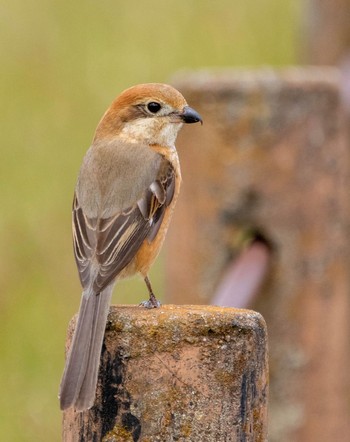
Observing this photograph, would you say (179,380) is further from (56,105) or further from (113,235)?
(56,105)

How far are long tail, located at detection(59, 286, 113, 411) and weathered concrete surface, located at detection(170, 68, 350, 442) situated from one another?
5.88ft

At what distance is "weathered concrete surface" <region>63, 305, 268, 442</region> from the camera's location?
2.87 meters

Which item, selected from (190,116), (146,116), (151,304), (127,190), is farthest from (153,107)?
(151,304)

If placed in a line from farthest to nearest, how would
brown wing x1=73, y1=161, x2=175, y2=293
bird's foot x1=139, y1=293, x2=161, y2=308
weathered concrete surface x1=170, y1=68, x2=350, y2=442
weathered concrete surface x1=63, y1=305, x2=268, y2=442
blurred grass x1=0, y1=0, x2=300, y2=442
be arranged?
blurred grass x1=0, y1=0, x2=300, y2=442 < weathered concrete surface x1=170, y1=68, x2=350, y2=442 < brown wing x1=73, y1=161, x2=175, y2=293 < bird's foot x1=139, y1=293, x2=161, y2=308 < weathered concrete surface x1=63, y1=305, x2=268, y2=442

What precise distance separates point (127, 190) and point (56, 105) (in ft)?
20.8

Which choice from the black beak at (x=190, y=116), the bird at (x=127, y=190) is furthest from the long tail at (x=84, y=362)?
the black beak at (x=190, y=116)

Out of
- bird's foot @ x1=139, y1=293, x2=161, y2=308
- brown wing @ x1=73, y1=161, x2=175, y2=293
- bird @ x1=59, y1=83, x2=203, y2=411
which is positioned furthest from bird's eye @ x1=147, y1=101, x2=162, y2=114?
bird's foot @ x1=139, y1=293, x2=161, y2=308

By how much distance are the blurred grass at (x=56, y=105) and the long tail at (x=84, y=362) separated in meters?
3.39

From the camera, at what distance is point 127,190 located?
179 inches

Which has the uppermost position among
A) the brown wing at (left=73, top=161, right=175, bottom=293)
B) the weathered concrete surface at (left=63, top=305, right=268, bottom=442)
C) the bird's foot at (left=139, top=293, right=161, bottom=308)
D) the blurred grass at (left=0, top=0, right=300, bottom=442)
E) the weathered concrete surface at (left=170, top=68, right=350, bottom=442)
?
the blurred grass at (left=0, top=0, right=300, bottom=442)

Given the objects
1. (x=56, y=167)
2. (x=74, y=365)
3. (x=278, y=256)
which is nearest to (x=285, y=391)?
(x=278, y=256)

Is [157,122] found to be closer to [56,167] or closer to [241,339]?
[241,339]

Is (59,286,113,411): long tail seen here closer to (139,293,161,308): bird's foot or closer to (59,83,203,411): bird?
(139,293,161,308): bird's foot

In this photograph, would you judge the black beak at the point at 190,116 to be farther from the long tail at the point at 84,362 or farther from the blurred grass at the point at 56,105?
the blurred grass at the point at 56,105
